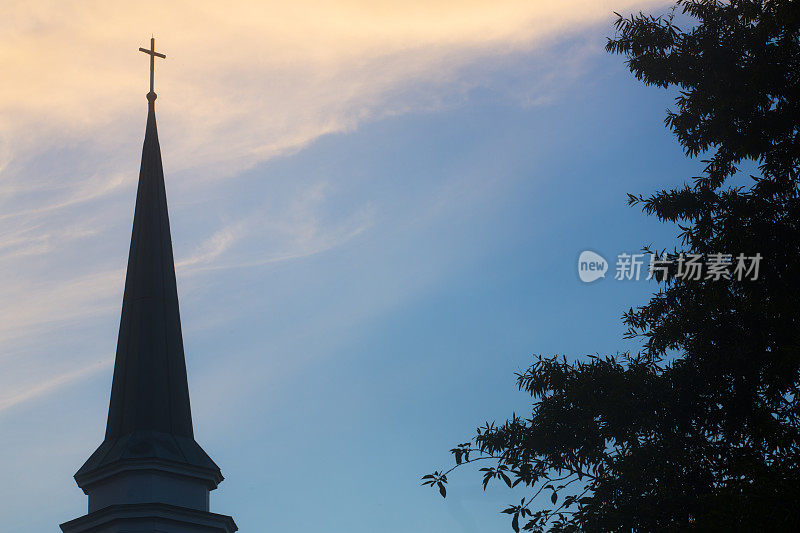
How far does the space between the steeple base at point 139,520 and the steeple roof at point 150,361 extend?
123cm

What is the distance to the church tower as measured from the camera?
82.4ft

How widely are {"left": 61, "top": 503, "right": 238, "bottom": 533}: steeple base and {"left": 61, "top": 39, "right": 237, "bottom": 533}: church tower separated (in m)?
0.02

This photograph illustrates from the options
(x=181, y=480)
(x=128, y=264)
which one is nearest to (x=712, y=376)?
(x=181, y=480)

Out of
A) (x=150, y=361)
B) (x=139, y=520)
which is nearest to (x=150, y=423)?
(x=150, y=361)

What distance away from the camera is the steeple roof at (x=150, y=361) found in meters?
26.3

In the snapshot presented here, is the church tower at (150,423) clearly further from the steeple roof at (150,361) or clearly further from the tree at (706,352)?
the tree at (706,352)

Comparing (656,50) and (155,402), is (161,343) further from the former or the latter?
(656,50)

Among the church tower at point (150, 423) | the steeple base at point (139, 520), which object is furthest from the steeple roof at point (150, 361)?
the steeple base at point (139, 520)

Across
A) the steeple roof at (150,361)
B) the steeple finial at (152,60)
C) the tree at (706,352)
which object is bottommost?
the tree at (706,352)

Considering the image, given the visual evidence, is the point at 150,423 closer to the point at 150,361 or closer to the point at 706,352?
the point at 150,361

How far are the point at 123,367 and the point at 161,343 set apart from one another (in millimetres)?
1092

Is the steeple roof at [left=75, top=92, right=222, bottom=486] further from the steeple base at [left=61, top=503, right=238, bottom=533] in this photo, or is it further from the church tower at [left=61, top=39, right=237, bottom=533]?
the steeple base at [left=61, top=503, right=238, bottom=533]

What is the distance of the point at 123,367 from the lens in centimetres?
2800

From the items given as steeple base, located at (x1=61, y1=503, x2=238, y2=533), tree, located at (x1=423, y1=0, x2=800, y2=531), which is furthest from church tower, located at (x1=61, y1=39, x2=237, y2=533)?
tree, located at (x1=423, y1=0, x2=800, y2=531)
